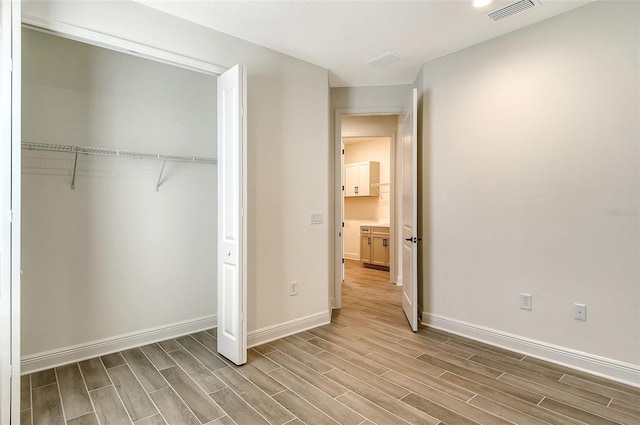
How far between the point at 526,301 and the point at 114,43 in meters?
3.82

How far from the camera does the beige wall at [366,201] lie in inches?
298

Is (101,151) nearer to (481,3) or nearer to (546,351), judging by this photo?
(481,3)

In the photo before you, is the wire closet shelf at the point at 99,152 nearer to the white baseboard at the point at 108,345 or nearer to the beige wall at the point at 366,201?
the white baseboard at the point at 108,345

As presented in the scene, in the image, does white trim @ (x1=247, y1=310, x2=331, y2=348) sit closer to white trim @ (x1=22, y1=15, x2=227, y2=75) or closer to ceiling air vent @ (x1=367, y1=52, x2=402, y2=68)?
white trim @ (x1=22, y1=15, x2=227, y2=75)

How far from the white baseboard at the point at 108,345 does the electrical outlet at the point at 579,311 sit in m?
3.31

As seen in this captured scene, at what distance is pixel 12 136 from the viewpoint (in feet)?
5.73

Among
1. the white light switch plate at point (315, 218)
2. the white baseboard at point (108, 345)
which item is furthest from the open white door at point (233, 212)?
the white light switch plate at point (315, 218)

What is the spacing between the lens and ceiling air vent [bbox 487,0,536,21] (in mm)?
2488

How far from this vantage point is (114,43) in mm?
2326

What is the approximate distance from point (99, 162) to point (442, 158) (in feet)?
10.7

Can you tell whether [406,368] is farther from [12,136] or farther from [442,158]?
[12,136]

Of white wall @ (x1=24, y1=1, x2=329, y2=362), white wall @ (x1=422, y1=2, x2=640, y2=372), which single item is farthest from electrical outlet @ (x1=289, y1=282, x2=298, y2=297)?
white wall @ (x1=422, y1=2, x2=640, y2=372)

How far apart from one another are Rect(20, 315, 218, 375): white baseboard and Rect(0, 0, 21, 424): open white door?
3.22 ft

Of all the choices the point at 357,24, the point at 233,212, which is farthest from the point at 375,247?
the point at 357,24
